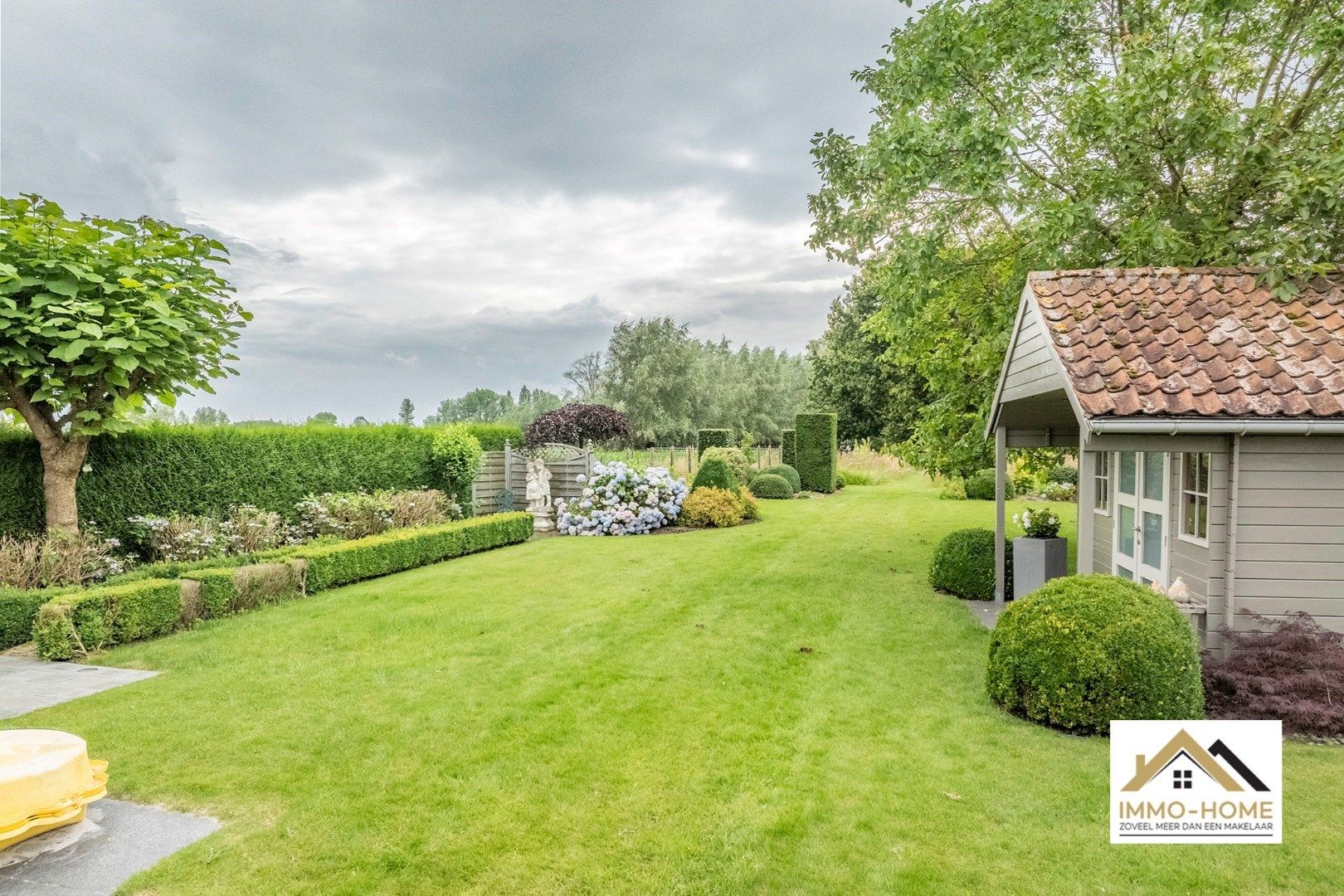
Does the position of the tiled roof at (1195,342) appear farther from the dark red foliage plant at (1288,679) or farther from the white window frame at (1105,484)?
the white window frame at (1105,484)

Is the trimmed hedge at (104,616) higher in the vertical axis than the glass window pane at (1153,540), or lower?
lower

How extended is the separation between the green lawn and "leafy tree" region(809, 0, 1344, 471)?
456 centimetres

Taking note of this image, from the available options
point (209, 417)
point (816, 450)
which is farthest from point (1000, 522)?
point (816, 450)

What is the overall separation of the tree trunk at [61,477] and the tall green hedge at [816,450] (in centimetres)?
1937

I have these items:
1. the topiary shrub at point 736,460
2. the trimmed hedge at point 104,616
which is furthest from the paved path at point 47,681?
the topiary shrub at point 736,460

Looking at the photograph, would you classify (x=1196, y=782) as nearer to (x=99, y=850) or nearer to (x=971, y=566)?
(x=971, y=566)

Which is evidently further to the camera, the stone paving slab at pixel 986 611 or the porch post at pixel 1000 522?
the porch post at pixel 1000 522

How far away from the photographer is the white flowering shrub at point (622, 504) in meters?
15.7

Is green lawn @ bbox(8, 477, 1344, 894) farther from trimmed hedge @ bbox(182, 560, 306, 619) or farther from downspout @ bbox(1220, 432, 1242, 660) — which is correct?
downspout @ bbox(1220, 432, 1242, 660)

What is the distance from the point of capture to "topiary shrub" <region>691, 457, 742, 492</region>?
17.5m

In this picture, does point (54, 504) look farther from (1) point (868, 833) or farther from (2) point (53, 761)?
(1) point (868, 833)

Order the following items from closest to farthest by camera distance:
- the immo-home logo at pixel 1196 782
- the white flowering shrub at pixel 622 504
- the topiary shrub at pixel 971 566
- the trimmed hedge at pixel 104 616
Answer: the immo-home logo at pixel 1196 782 → the trimmed hedge at pixel 104 616 → the topiary shrub at pixel 971 566 → the white flowering shrub at pixel 622 504

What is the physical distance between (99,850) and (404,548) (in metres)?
8.09

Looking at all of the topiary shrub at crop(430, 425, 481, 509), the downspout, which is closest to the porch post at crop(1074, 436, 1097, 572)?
the downspout
